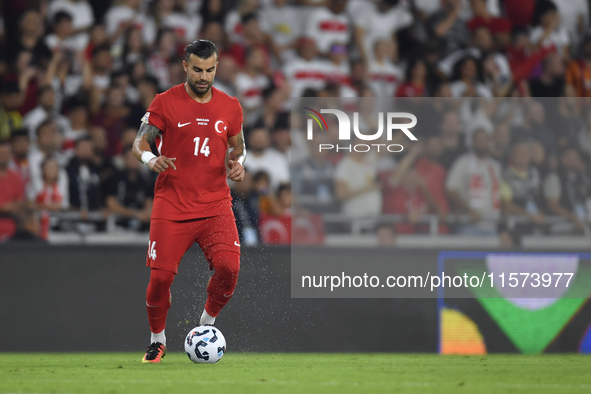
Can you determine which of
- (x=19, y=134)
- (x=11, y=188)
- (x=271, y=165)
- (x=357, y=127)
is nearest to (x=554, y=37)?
(x=357, y=127)

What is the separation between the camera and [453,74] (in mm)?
12578

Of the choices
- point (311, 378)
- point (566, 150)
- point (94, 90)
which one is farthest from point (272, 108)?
point (311, 378)

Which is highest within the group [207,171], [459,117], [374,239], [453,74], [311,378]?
[453,74]

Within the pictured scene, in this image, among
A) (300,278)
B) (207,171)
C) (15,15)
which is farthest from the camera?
(15,15)

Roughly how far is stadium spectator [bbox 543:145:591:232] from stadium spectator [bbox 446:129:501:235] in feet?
2.07

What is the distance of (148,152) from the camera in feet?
21.6

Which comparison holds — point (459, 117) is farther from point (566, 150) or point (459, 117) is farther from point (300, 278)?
point (300, 278)

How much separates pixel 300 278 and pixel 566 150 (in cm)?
339

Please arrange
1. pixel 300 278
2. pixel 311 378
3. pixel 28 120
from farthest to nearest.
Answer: pixel 28 120
pixel 300 278
pixel 311 378

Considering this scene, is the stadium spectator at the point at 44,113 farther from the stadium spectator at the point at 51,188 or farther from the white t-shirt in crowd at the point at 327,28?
the white t-shirt in crowd at the point at 327,28

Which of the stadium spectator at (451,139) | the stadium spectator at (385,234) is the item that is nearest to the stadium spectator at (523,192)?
the stadium spectator at (451,139)

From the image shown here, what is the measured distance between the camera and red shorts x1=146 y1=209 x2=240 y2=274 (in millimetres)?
6715

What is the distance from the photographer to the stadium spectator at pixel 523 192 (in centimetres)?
949

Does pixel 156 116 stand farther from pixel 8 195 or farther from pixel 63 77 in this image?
pixel 63 77
